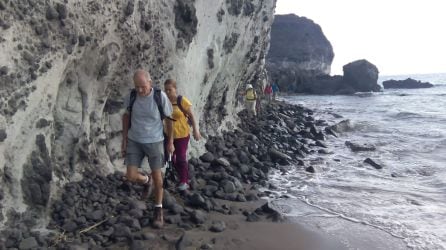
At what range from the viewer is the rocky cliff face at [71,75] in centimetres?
518

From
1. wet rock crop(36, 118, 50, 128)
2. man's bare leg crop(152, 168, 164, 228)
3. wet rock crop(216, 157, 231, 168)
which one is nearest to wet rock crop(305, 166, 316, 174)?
wet rock crop(216, 157, 231, 168)

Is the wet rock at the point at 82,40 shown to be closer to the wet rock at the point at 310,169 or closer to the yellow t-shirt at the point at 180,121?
the yellow t-shirt at the point at 180,121

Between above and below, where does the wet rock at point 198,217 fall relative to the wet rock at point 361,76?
below

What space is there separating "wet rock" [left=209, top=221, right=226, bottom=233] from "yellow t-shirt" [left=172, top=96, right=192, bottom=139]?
4.76 feet

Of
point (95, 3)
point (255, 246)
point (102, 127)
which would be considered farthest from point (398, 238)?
point (95, 3)

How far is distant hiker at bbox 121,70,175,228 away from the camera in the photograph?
530cm

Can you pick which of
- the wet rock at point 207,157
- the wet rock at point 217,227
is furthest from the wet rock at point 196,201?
the wet rock at point 207,157

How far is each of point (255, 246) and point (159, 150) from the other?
5.72 ft

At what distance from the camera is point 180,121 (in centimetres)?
660

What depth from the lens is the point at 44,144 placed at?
18.7ft

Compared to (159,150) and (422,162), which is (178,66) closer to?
(159,150)

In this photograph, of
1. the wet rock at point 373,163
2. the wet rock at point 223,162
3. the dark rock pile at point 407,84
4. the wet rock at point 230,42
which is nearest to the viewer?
the wet rock at point 223,162

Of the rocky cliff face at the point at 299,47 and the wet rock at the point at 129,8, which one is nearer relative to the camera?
the wet rock at the point at 129,8

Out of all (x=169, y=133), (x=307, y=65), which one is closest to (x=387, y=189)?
(x=169, y=133)
